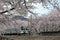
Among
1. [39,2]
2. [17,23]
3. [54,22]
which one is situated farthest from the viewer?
[54,22]

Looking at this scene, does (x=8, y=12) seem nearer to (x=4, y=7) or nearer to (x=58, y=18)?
(x=4, y=7)

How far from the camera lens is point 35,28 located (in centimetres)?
707

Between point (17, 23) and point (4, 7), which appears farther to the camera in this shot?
point (17, 23)

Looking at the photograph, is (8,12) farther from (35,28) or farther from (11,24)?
(35,28)

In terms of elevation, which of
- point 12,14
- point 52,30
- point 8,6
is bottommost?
point 52,30

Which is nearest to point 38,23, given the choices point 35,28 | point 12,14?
point 35,28

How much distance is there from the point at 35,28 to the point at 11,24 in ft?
5.12

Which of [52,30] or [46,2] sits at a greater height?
[46,2]

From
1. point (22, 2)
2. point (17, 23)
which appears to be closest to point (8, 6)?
point (22, 2)

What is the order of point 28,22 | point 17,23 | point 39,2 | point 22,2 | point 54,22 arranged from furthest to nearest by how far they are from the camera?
point 54,22 → point 28,22 → point 17,23 → point 39,2 → point 22,2

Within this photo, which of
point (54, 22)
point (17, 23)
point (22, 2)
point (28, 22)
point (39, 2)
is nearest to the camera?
point (22, 2)

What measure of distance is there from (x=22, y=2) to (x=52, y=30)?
112 inches

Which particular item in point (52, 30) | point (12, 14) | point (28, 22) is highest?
point (12, 14)

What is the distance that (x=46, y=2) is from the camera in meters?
5.36
